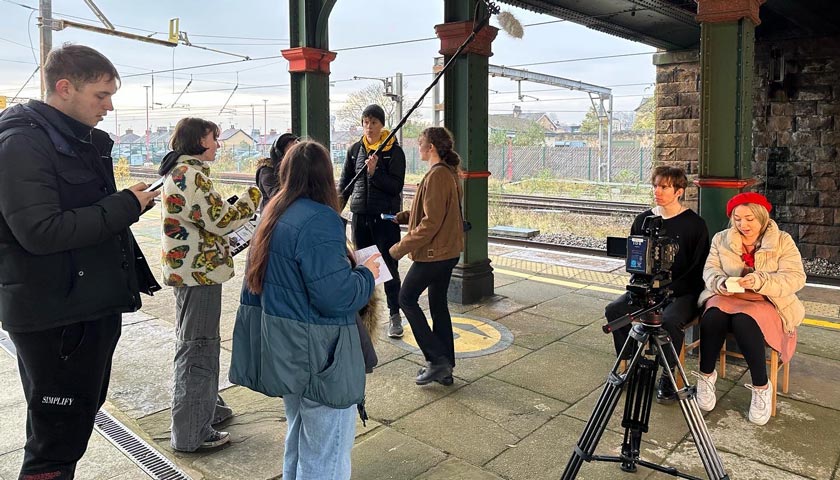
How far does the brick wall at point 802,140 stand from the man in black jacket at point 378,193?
549 cm

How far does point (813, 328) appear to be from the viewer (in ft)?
17.1

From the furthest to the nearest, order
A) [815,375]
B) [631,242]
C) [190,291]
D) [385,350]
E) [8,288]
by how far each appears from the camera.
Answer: [385,350] → [815,375] → [190,291] → [631,242] → [8,288]

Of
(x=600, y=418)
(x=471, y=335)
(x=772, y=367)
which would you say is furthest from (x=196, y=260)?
(x=772, y=367)

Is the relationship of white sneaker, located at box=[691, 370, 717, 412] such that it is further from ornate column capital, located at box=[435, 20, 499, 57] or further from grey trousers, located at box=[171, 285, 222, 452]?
ornate column capital, located at box=[435, 20, 499, 57]

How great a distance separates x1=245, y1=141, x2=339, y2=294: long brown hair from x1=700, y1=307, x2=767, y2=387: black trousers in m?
2.55

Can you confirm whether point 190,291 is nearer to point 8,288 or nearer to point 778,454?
point 8,288

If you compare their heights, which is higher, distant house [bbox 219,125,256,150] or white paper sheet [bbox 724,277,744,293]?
distant house [bbox 219,125,256,150]

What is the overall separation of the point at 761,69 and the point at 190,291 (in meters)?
8.90

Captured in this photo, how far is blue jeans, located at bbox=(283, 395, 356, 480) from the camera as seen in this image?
228cm

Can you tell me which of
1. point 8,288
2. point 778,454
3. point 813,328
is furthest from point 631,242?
point 813,328

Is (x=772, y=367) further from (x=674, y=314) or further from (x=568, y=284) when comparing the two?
(x=568, y=284)

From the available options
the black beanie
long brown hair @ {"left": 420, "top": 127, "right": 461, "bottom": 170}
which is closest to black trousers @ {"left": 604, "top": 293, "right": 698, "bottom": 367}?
long brown hair @ {"left": 420, "top": 127, "right": 461, "bottom": 170}

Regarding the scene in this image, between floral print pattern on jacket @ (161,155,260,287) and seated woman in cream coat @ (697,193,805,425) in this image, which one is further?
seated woman in cream coat @ (697,193,805,425)

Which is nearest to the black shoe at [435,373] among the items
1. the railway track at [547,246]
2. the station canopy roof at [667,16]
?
the station canopy roof at [667,16]
